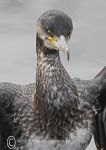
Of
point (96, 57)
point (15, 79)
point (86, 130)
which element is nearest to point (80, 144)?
point (86, 130)

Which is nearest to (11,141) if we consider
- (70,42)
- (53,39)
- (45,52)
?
(45,52)

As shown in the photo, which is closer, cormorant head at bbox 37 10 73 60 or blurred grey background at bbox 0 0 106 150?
cormorant head at bbox 37 10 73 60

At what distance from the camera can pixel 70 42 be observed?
29.7ft

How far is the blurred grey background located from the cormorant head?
8.13 ft

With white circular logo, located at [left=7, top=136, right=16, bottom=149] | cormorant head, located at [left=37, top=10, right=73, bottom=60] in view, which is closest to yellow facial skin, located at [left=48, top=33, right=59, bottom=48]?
cormorant head, located at [left=37, top=10, right=73, bottom=60]

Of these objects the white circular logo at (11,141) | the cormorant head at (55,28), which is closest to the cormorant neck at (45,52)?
the cormorant head at (55,28)

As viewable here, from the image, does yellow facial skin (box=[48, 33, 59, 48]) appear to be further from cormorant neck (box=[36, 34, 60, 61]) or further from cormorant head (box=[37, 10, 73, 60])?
cormorant neck (box=[36, 34, 60, 61])

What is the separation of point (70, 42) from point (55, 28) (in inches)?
135

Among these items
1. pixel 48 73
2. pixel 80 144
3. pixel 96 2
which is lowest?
pixel 80 144

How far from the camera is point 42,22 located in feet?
18.7

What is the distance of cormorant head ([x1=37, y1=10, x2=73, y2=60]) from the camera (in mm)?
5617

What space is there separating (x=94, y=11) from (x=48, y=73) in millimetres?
3925

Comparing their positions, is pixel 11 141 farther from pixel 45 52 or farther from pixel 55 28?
pixel 55 28

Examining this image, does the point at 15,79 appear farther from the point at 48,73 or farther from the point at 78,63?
the point at 48,73
